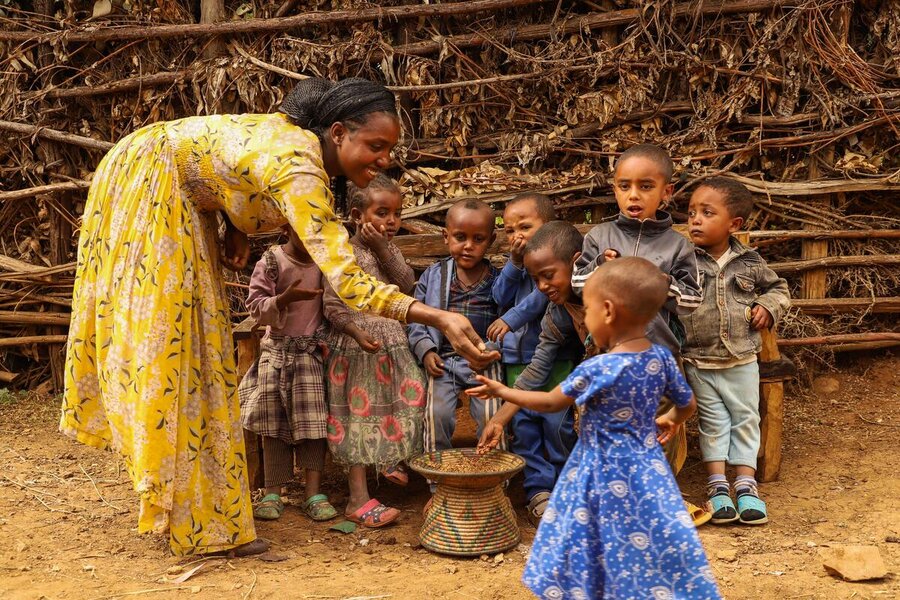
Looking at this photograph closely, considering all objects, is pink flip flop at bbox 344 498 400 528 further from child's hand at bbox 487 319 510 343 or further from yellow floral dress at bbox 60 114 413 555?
child's hand at bbox 487 319 510 343

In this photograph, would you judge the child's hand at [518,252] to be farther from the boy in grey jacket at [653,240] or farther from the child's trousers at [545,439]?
the child's trousers at [545,439]

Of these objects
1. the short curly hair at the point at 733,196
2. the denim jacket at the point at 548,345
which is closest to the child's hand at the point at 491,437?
the denim jacket at the point at 548,345

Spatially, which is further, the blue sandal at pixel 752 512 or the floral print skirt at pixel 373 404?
the floral print skirt at pixel 373 404

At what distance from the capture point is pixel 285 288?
159 inches

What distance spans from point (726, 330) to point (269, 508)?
2265mm

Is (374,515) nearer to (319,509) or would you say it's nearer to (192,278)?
(319,509)

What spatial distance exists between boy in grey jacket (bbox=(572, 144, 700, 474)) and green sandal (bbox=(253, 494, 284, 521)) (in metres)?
1.72

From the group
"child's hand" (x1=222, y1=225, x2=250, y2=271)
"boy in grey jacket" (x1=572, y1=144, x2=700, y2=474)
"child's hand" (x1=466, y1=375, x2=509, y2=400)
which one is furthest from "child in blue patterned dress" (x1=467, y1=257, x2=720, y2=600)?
"child's hand" (x1=222, y1=225, x2=250, y2=271)

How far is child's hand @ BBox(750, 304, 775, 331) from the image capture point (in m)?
4.04

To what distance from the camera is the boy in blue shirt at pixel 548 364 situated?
12.2 feet

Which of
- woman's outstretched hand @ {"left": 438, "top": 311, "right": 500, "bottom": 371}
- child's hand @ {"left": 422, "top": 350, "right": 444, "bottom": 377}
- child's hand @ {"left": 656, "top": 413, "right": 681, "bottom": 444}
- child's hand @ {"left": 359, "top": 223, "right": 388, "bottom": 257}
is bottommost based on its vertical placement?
child's hand @ {"left": 656, "top": 413, "right": 681, "bottom": 444}

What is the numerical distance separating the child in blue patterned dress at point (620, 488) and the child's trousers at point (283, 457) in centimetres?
172

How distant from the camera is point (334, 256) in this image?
121 inches

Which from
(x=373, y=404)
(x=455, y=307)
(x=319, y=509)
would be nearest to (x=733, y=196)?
(x=455, y=307)
